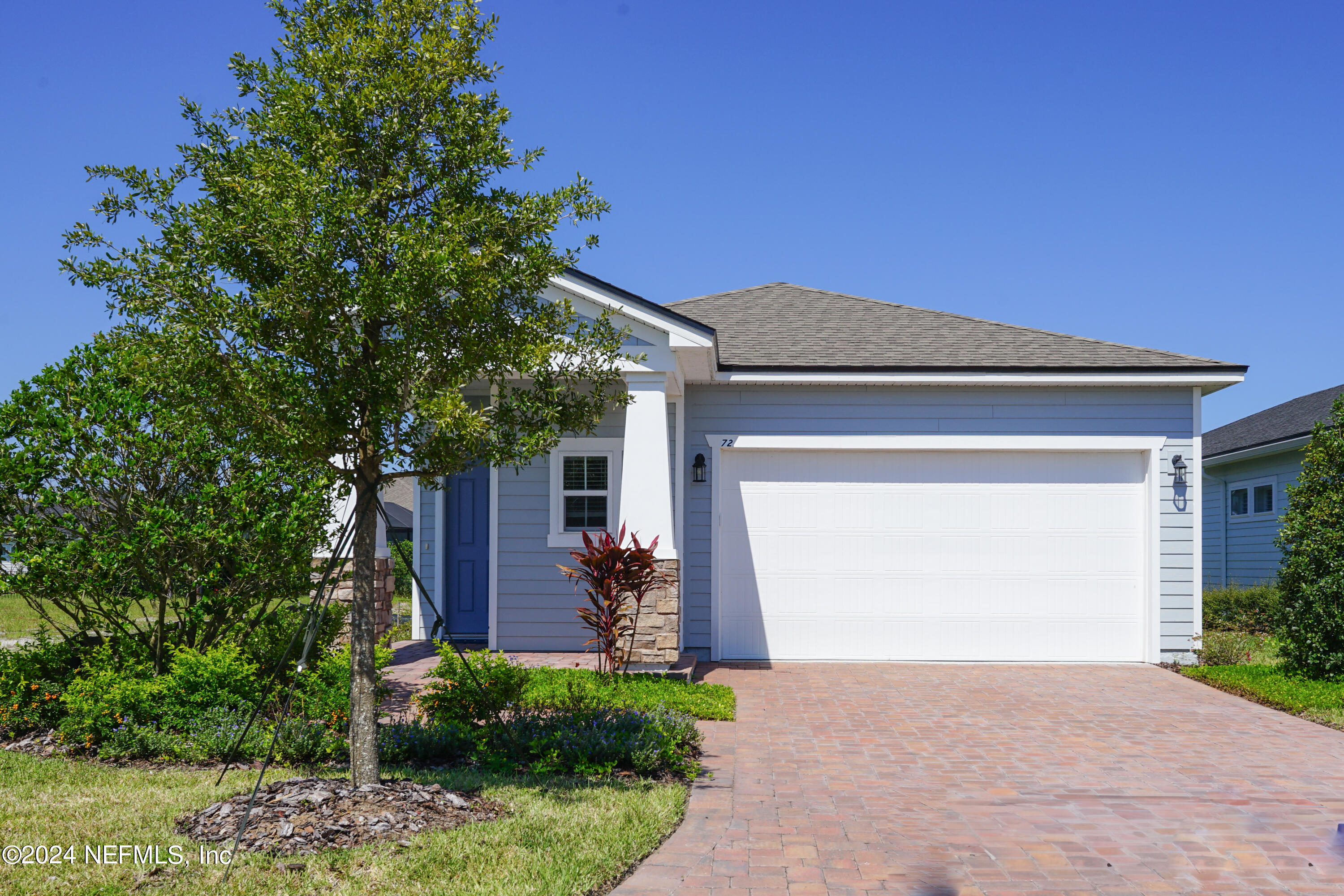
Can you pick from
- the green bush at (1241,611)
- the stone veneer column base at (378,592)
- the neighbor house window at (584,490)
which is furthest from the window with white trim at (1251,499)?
the stone veneer column base at (378,592)

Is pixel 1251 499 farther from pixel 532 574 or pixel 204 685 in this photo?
pixel 204 685

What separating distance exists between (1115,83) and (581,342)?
31.3 ft

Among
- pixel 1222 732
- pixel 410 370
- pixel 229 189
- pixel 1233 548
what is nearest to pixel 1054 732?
pixel 1222 732

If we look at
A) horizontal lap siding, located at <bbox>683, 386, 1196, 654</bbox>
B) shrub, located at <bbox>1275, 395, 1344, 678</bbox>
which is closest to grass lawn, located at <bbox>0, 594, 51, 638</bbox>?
horizontal lap siding, located at <bbox>683, 386, 1196, 654</bbox>

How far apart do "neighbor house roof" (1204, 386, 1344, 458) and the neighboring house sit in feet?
0.11

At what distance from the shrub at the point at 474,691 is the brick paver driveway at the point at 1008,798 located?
1.46 metres

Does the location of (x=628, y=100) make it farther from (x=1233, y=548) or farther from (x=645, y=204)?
(x=1233, y=548)

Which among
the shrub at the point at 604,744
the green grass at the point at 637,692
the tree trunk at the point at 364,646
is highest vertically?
the tree trunk at the point at 364,646

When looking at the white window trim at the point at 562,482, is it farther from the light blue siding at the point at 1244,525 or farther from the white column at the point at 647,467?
the light blue siding at the point at 1244,525

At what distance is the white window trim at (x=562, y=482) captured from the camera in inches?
416

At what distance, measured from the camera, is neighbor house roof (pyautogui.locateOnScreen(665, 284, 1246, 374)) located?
34.9 feet

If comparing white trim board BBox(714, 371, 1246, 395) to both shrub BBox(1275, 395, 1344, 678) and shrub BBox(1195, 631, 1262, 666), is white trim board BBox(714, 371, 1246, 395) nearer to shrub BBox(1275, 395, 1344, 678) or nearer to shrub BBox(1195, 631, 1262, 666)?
shrub BBox(1275, 395, 1344, 678)

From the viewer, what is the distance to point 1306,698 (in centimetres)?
814

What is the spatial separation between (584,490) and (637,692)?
344 centimetres
